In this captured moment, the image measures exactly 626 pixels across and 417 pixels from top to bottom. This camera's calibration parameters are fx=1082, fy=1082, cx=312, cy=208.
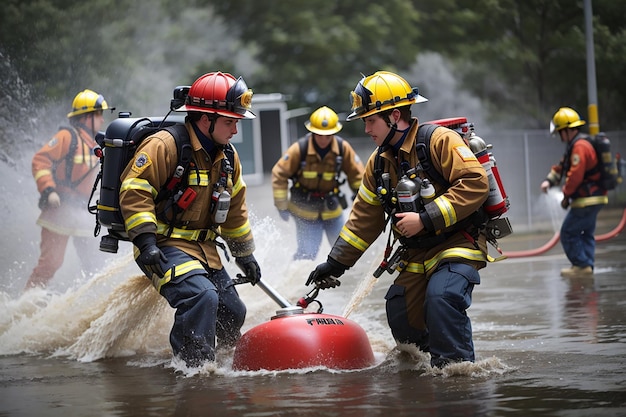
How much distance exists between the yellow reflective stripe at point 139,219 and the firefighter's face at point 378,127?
136cm

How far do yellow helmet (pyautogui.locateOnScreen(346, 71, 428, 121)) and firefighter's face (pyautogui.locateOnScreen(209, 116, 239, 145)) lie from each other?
76cm

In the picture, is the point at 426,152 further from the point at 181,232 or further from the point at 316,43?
the point at 316,43

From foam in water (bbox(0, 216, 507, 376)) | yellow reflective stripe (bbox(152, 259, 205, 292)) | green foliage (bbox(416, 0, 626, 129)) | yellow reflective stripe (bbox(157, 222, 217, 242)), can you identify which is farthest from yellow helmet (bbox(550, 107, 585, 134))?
green foliage (bbox(416, 0, 626, 129))

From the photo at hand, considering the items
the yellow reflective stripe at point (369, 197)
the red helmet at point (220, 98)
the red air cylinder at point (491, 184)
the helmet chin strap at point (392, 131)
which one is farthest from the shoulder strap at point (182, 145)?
the red air cylinder at point (491, 184)

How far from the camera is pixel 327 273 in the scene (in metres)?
6.63

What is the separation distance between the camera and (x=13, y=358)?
25.4ft

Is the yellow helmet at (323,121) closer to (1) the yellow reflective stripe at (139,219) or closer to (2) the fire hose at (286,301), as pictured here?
(2) the fire hose at (286,301)

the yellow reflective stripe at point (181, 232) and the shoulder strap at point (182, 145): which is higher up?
the shoulder strap at point (182, 145)

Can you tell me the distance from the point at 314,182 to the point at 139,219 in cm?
512

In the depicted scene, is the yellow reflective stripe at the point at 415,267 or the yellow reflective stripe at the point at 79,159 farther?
the yellow reflective stripe at the point at 79,159

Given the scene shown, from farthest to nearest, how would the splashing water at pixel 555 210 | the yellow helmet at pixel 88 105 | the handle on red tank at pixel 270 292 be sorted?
the splashing water at pixel 555 210 → the yellow helmet at pixel 88 105 → the handle on red tank at pixel 270 292

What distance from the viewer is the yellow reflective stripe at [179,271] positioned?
6.36 m

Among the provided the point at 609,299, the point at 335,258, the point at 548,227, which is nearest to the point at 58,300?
the point at 335,258

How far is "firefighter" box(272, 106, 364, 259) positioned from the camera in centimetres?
1115
